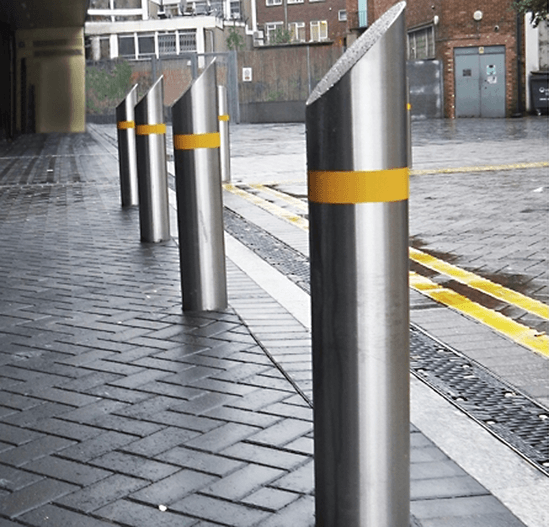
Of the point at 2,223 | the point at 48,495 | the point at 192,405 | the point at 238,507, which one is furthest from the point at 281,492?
the point at 2,223

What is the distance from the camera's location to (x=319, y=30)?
256ft

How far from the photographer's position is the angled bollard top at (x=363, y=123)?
96.9 inches

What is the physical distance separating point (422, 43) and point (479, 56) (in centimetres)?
417

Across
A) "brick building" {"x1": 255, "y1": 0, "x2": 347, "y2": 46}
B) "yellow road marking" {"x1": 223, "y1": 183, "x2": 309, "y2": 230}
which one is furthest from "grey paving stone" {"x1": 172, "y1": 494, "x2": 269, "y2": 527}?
"brick building" {"x1": 255, "y1": 0, "x2": 347, "y2": 46}

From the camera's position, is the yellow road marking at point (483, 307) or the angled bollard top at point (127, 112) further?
the angled bollard top at point (127, 112)

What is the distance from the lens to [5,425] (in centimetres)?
374

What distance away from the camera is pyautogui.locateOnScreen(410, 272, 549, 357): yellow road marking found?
4707 millimetres

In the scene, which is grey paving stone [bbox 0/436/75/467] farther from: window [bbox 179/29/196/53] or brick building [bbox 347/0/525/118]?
window [bbox 179/29/196/53]

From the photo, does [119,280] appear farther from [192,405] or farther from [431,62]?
[431,62]

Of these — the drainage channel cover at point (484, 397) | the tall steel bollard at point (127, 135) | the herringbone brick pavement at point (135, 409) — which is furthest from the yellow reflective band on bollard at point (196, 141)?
the tall steel bollard at point (127, 135)

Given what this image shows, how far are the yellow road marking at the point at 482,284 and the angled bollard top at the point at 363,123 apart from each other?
9.69ft

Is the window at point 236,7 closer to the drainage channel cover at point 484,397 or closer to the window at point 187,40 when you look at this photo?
the window at point 187,40

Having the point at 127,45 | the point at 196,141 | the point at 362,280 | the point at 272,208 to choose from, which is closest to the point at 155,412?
the point at 362,280

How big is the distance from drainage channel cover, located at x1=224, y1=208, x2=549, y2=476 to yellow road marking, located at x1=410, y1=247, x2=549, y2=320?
0.78m
